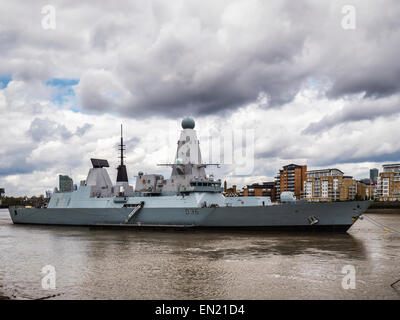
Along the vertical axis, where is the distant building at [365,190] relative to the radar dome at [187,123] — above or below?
below

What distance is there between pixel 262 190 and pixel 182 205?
282 feet

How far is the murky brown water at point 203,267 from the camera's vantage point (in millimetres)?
11062

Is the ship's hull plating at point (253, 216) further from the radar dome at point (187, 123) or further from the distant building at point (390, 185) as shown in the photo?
the distant building at point (390, 185)

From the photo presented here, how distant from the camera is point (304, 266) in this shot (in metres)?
14.7

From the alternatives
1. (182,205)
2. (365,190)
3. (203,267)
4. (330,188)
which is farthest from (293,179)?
(203,267)

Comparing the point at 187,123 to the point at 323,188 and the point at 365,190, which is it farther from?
the point at 365,190

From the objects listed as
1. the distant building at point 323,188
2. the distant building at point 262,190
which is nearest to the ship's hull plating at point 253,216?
the distant building at point 323,188

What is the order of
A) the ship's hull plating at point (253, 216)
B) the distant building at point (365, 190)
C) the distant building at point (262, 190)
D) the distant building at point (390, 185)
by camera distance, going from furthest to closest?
the distant building at point (262, 190) < the distant building at point (365, 190) < the distant building at point (390, 185) < the ship's hull plating at point (253, 216)

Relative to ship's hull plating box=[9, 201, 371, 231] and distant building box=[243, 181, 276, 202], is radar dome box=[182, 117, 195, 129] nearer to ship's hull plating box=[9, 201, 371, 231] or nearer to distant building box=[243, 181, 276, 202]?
ship's hull plating box=[9, 201, 371, 231]

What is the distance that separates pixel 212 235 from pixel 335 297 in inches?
624

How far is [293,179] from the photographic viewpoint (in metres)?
100

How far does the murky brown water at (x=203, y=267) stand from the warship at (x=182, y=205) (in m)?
1.73

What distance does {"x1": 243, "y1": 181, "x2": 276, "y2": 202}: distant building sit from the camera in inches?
4263
